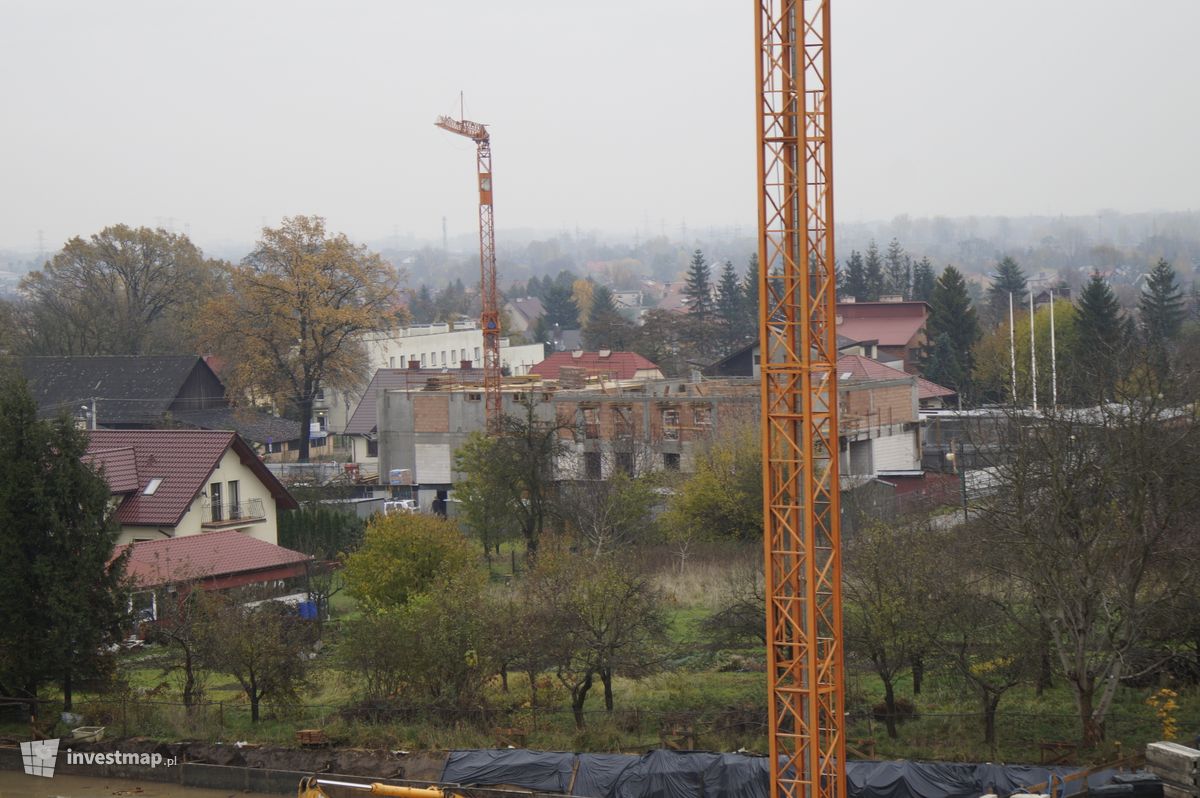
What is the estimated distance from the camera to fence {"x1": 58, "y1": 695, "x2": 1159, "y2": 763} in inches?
648

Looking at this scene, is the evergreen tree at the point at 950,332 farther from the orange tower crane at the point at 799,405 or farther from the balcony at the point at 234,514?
the orange tower crane at the point at 799,405

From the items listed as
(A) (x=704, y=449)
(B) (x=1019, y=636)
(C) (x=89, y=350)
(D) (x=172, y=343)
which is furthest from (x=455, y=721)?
(D) (x=172, y=343)

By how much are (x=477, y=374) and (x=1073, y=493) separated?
36551 mm

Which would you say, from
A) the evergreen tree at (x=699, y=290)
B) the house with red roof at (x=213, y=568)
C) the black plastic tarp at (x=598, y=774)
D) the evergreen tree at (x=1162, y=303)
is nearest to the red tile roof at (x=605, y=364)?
the evergreen tree at (x=1162, y=303)

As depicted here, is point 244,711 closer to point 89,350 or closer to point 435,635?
point 435,635

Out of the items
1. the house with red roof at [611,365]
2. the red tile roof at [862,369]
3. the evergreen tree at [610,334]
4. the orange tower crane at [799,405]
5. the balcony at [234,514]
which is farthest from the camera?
the evergreen tree at [610,334]

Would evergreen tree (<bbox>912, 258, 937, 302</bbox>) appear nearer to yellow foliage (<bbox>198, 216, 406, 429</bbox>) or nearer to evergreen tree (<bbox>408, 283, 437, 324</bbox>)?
yellow foliage (<bbox>198, 216, 406, 429</bbox>)

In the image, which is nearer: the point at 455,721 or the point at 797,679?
the point at 797,679

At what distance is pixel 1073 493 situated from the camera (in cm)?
1678

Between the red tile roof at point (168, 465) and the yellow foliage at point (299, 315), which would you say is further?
the yellow foliage at point (299, 315)

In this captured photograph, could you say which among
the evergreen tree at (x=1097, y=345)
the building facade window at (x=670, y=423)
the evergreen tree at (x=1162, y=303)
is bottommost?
the building facade window at (x=670, y=423)

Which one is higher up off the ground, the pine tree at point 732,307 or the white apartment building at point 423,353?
the pine tree at point 732,307

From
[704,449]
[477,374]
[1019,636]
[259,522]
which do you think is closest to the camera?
[1019,636]

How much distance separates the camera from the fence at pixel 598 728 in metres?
16.5
